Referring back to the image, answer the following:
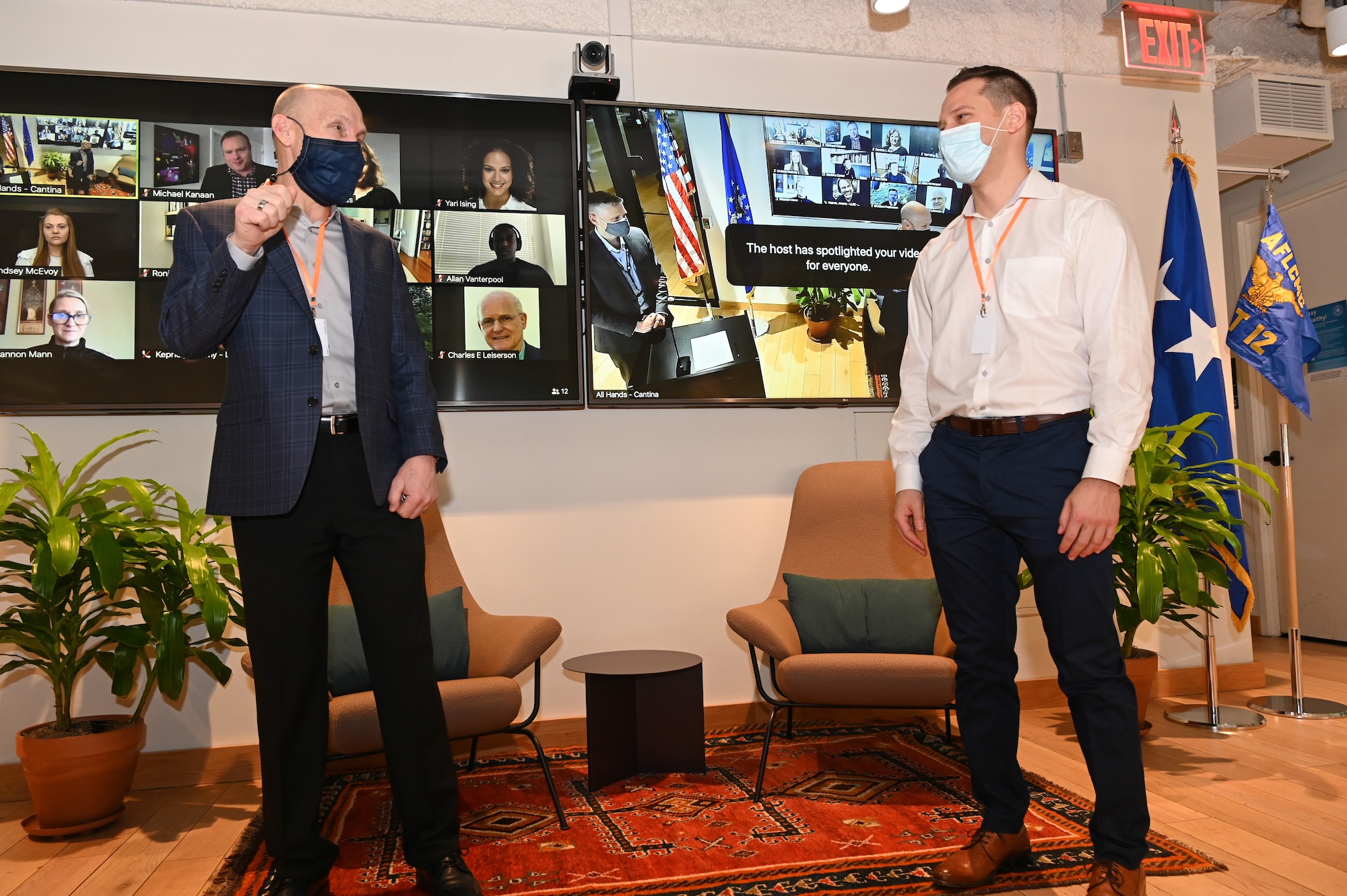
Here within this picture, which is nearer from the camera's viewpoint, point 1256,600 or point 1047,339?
point 1047,339

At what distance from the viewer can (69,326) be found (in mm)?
3074

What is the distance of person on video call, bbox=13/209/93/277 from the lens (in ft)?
10.1

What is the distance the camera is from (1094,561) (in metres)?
1.87

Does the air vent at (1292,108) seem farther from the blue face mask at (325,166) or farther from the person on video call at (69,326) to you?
the person on video call at (69,326)

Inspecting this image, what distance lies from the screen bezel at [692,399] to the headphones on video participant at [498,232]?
22 cm

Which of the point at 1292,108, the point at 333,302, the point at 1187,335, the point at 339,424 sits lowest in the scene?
the point at 339,424

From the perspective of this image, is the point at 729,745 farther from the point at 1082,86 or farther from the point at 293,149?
the point at 1082,86

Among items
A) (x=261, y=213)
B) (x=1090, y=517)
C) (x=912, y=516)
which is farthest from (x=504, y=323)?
(x=1090, y=517)

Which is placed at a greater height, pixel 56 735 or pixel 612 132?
pixel 612 132

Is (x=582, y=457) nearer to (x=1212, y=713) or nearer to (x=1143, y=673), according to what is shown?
(x=1143, y=673)

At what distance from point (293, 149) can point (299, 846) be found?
147 cm

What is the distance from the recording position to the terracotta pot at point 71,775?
2588 millimetres

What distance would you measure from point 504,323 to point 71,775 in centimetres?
192

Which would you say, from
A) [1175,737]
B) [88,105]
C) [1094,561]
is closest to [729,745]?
[1175,737]
